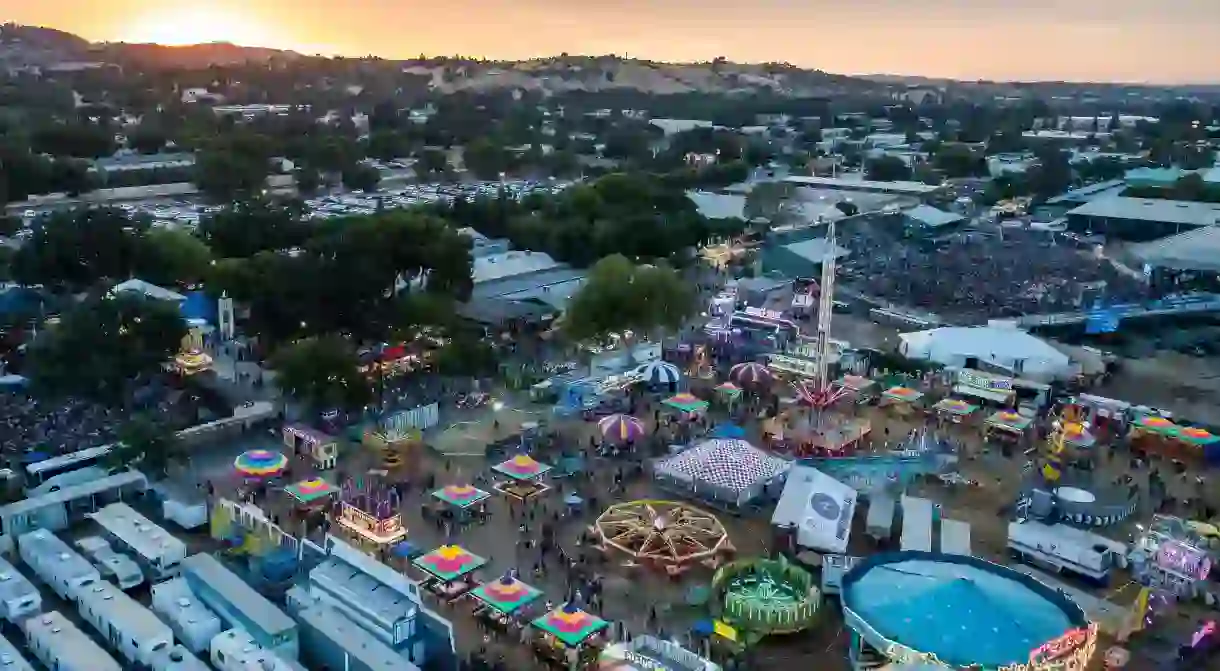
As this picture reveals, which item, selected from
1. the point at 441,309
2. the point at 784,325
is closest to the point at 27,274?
the point at 441,309

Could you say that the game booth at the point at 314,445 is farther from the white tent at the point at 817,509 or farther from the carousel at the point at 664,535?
the white tent at the point at 817,509

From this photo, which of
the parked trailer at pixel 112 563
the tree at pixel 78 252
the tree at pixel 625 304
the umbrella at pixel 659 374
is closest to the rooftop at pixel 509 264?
the tree at pixel 625 304

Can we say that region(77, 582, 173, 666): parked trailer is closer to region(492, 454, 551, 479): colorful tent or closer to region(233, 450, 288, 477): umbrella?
region(233, 450, 288, 477): umbrella

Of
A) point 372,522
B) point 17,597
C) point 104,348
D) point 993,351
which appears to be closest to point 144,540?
point 17,597

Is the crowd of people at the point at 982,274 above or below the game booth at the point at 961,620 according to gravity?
above

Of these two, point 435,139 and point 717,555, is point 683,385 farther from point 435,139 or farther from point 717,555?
point 435,139
